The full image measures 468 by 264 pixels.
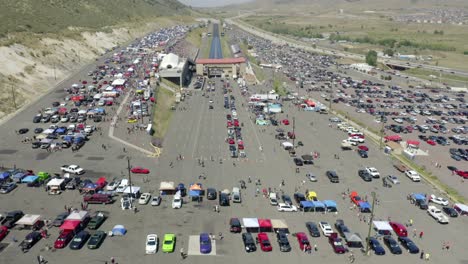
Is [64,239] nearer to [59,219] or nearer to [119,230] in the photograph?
[59,219]

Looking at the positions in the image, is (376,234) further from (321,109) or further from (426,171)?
(321,109)

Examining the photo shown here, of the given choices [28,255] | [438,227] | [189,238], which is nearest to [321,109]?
[438,227]

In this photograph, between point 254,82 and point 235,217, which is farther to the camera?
point 254,82

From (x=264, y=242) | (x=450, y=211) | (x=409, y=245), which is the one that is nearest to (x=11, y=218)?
(x=264, y=242)

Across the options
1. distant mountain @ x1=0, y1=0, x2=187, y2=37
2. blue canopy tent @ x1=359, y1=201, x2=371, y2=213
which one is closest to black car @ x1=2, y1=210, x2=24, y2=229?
blue canopy tent @ x1=359, y1=201, x2=371, y2=213

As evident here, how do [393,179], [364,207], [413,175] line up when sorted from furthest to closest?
[413,175], [393,179], [364,207]

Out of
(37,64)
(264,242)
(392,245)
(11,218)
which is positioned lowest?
(392,245)

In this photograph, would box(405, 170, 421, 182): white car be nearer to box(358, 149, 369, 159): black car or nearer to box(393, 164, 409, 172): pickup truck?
box(393, 164, 409, 172): pickup truck

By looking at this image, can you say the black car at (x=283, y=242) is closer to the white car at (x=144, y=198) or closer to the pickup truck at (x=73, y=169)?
the white car at (x=144, y=198)
